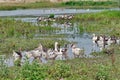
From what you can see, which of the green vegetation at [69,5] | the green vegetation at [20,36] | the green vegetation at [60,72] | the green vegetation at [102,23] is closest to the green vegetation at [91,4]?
the green vegetation at [69,5]

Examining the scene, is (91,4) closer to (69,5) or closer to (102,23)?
(69,5)

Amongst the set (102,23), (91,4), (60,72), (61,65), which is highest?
(61,65)

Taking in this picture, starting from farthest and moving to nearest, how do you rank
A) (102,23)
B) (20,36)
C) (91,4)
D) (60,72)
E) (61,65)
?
(91,4) → (102,23) → (20,36) → (61,65) → (60,72)

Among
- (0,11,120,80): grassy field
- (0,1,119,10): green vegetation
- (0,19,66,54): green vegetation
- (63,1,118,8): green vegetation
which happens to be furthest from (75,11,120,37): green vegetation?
(63,1,118,8): green vegetation

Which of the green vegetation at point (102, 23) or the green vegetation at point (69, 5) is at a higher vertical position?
the green vegetation at point (102, 23)

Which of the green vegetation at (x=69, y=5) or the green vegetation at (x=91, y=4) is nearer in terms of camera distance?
the green vegetation at (x=69, y=5)

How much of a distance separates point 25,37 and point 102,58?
837cm

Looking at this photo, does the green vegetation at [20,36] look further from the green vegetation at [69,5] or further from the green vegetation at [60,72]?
the green vegetation at [69,5]

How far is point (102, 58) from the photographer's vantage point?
18781 mm

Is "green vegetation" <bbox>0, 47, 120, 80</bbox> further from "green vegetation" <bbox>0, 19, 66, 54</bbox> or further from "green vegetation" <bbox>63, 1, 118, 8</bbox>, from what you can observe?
"green vegetation" <bbox>63, 1, 118, 8</bbox>

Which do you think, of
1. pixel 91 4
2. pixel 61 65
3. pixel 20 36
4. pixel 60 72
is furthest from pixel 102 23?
pixel 91 4

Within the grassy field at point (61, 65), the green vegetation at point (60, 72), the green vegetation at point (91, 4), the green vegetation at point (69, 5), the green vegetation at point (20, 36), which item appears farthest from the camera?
the green vegetation at point (91, 4)

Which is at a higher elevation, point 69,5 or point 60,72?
point 60,72

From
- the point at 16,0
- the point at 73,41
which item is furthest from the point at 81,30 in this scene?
the point at 16,0
